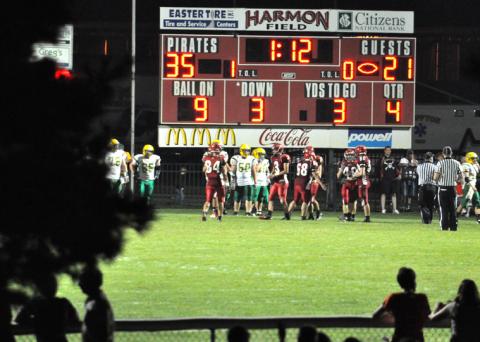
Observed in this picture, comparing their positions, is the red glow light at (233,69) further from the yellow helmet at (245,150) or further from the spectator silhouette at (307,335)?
the spectator silhouette at (307,335)

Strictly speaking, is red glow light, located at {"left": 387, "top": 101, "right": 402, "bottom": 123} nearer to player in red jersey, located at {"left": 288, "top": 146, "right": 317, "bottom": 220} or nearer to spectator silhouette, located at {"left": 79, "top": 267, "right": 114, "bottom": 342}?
player in red jersey, located at {"left": 288, "top": 146, "right": 317, "bottom": 220}

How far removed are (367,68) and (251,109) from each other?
10.6 ft

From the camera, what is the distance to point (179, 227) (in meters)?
26.5

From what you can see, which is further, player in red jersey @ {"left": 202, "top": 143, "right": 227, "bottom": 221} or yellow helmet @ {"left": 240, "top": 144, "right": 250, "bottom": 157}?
yellow helmet @ {"left": 240, "top": 144, "right": 250, "bottom": 157}

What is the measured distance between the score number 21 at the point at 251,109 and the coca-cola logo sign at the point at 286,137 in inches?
18.4

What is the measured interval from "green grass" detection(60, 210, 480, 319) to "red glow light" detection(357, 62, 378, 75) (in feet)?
21.4

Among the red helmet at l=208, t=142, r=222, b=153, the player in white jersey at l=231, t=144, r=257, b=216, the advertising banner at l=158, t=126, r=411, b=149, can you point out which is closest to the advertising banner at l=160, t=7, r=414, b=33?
the advertising banner at l=158, t=126, r=411, b=149

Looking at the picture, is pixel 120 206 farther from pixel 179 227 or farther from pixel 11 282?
pixel 179 227

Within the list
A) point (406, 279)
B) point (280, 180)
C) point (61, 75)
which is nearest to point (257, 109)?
point (280, 180)

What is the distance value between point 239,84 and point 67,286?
18.1 meters

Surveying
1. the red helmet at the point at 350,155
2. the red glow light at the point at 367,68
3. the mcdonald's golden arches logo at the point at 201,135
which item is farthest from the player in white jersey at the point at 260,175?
the red glow light at the point at 367,68

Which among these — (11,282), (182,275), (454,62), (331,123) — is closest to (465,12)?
(454,62)

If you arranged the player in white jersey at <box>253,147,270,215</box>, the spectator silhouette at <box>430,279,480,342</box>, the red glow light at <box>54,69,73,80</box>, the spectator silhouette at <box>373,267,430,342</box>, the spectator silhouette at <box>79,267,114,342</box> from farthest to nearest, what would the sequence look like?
the player in white jersey at <box>253,147,270,215</box>, the spectator silhouette at <box>373,267,430,342</box>, the spectator silhouette at <box>430,279,480,342</box>, the spectator silhouette at <box>79,267,114,342</box>, the red glow light at <box>54,69,73,80</box>

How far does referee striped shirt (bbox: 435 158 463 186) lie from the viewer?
2498 centimetres
